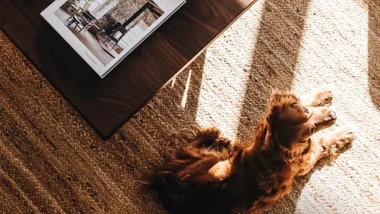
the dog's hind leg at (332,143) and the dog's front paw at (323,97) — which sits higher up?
the dog's front paw at (323,97)

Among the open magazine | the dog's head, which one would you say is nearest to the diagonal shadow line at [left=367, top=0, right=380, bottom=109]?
the dog's head

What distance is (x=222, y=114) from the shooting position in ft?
5.54

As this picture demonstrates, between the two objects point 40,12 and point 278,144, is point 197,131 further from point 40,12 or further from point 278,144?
point 40,12

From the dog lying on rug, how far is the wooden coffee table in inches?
12.8

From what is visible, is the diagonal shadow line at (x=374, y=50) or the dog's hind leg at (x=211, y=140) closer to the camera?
the dog's hind leg at (x=211, y=140)

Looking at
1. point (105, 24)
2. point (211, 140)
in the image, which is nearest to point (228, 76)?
point (211, 140)

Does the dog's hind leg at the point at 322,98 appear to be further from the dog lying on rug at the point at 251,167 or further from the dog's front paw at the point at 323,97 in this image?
the dog lying on rug at the point at 251,167

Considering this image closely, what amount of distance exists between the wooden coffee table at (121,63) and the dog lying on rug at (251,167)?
0.32 meters

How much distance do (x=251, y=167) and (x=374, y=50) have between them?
33.4 inches

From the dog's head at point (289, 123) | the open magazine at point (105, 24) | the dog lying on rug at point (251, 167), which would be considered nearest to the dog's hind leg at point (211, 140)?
the dog lying on rug at point (251, 167)

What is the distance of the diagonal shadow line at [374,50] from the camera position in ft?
5.62

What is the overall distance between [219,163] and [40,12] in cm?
78

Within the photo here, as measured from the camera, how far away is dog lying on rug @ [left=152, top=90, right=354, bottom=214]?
1.23 meters

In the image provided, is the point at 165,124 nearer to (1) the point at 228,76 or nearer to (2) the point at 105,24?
(1) the point at 228,76
